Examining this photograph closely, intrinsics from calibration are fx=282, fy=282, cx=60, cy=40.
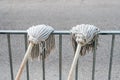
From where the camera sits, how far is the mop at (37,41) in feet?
7.16

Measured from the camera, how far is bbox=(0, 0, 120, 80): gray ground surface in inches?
178

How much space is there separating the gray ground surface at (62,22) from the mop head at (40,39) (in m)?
1.95

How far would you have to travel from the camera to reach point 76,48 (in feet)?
7.51

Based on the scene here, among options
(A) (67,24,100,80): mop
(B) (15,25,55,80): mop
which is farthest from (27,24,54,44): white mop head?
(A) (67,24,100,80): mop

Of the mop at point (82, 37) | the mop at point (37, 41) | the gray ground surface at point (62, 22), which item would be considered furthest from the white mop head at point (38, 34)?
the gray ground surface at point (62, 22)

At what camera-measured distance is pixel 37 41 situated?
86.1 inches

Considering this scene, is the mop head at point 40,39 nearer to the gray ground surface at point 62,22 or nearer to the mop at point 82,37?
the mop at point 82,37

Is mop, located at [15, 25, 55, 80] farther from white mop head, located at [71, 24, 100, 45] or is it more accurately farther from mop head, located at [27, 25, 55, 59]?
white mop head, located at [71, 24, 100, 45]

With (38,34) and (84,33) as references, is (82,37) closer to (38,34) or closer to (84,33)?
(84,33)

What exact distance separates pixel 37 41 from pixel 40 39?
1.1 inches

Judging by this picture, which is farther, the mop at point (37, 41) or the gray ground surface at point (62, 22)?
the gray ground surface at point (62, 22)

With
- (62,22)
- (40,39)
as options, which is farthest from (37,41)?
(62,22)

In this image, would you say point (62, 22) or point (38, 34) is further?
point (62, 22)

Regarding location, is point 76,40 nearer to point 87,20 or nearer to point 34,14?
point 87,20
